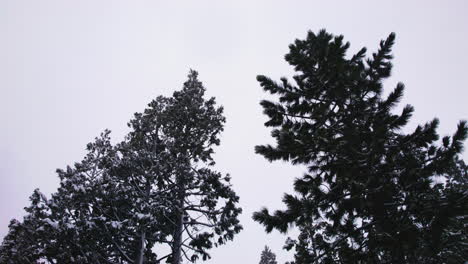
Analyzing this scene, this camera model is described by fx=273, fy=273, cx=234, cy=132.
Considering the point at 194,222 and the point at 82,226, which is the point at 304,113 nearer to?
the point at 194,222

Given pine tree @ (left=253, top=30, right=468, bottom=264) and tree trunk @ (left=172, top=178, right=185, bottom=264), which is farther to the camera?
tree trunk @ (left=172, top=178, right=185, bottom=264)

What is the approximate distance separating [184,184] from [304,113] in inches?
326

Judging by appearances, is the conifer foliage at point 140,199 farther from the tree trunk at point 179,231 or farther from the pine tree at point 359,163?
the pine tree at point 359,163

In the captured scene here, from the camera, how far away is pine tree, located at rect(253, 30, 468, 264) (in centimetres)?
600

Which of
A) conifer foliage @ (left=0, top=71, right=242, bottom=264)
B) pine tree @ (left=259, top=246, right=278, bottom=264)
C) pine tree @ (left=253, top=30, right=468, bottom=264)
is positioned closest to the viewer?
pine tree @ (left=253, top=30, right=468, bottom=264)

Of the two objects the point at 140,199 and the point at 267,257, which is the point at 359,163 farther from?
the point at 267,257

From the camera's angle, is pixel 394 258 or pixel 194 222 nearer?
Result: pixel 394 258

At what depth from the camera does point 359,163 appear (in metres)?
6.58

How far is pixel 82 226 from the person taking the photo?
11.5m

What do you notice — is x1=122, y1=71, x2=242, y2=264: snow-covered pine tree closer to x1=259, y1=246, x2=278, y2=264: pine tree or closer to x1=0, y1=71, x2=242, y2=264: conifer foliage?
x1=0, y1=71, x2=242, y2=264: conifer foliage

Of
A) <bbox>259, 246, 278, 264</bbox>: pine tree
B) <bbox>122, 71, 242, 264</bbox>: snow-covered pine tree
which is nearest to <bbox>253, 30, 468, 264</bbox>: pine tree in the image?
<bbox>122, 71, 242, 264</bbox>: snow-covered pine tree

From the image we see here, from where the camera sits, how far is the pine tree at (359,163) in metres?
6.00

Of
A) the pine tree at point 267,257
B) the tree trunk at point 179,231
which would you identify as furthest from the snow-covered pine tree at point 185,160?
the pine tree at point 267,257

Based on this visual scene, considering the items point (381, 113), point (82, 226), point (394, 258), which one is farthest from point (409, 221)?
point (82, 226)
